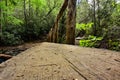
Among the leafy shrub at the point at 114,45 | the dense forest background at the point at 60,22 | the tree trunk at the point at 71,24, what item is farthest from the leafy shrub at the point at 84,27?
the tree trunk at the point at 71,24

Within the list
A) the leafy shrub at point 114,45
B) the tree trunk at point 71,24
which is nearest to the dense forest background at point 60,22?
the leafy shrub at point 114,45

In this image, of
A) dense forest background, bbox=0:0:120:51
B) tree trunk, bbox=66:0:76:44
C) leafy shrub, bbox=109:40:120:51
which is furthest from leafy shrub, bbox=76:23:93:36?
tree trunk, bbox=66:0:76:44

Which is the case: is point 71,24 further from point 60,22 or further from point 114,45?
point 60,22

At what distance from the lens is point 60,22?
1512 centimetres

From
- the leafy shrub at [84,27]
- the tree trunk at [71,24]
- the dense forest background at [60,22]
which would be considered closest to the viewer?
the tree trunk at [71,24]

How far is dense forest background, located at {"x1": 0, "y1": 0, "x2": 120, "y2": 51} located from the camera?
8556 millimetres

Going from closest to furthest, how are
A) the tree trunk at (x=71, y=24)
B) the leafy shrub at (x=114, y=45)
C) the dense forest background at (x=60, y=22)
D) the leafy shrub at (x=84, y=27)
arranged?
1. the tree trunk at (x=71, y=24)
2. the leafy shrub at (x=114, y=45)
3. the dense forest background at (x=60, y=22)
4. the leafy shrub at (x=84, y=27)

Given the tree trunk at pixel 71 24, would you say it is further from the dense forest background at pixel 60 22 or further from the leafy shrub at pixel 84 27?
the leafy shrub at pixel 84 27

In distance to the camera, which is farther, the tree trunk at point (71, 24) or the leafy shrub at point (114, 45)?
the leafy shrub at point (114, 45)

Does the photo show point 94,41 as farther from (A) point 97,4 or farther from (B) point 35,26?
(B) point 35,26

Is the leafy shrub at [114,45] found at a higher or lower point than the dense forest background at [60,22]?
lower

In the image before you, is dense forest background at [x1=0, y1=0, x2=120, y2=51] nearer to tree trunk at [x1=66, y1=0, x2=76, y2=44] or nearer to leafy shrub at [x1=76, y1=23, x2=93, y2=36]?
leafy shrub at [x1=76, y1=23, x2=93, y2=36]

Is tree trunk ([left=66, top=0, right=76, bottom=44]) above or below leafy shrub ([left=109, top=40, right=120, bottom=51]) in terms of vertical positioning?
above

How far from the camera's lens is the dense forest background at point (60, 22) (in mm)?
8556
